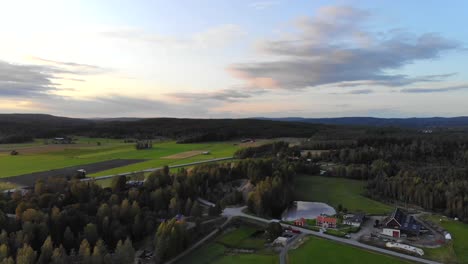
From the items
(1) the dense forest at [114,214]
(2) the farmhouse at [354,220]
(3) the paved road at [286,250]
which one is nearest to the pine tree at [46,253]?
(1) the dense forest at [114,214]

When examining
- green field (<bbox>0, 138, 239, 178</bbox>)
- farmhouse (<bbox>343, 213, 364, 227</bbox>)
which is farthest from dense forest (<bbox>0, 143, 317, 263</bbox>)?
green field (<bbox>0, 138, 239, 178</bbox>)

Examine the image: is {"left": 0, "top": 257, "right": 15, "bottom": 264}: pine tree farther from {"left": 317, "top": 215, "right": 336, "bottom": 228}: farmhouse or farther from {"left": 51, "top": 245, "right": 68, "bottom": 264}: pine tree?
{"left": 317, "top": 215, "right": 336, "bottom": 228}: farmhouse

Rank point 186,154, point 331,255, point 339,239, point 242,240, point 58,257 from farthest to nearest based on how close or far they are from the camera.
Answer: point 186,154, point 242,240, point 339,239, point 331,255, point 58,257

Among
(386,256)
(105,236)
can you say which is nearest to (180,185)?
(105,236)

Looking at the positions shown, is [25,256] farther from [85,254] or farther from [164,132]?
[164,132]

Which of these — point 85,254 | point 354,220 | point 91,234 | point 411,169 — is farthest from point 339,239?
point 411,169
